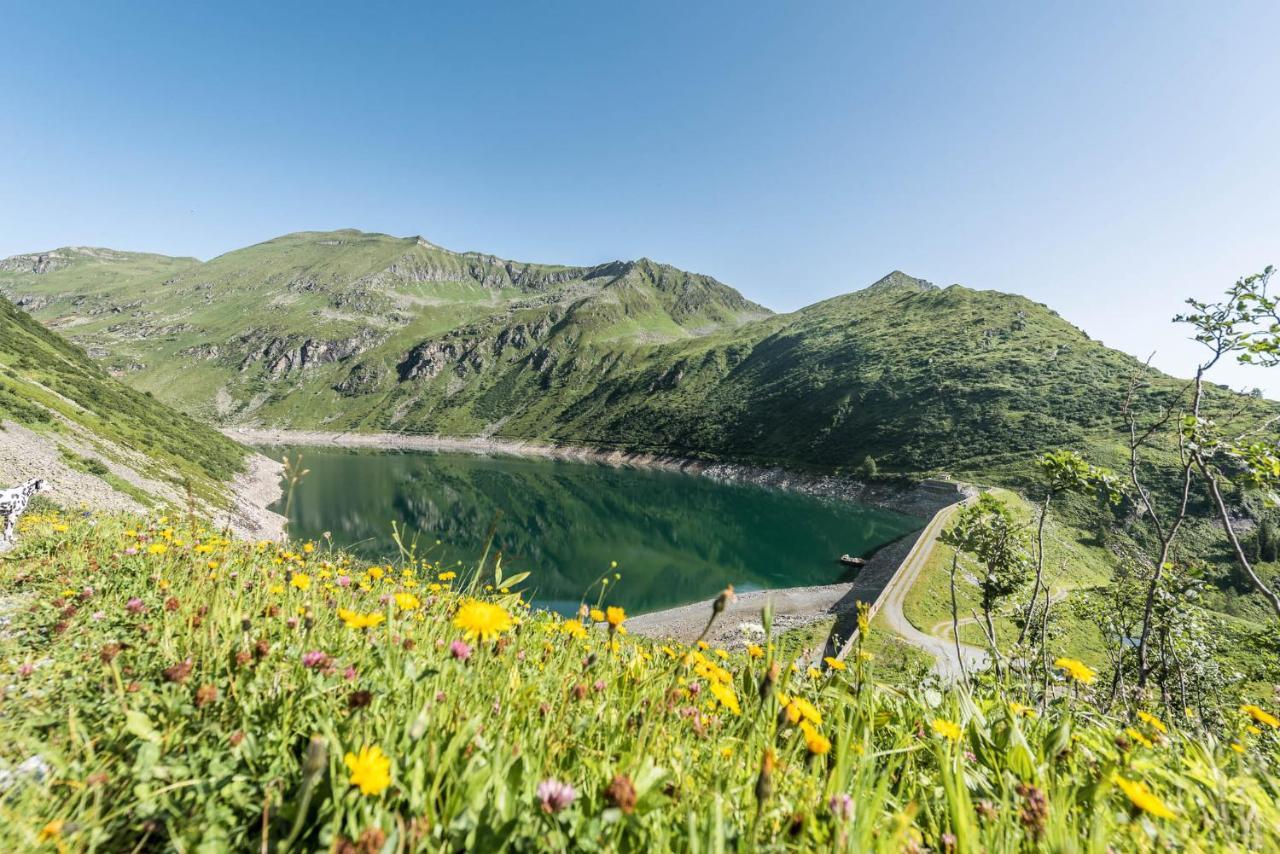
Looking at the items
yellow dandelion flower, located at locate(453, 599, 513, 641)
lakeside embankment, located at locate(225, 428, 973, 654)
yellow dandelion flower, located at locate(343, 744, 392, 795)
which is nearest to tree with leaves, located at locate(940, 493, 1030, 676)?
lakeside embankment, located at locate(225, 428, 973, 654)

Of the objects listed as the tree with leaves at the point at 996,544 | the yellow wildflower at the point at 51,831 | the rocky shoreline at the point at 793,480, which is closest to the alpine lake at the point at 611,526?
the rocky shoreline at the point at 793,480

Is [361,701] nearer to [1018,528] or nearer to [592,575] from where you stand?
[1018,528]

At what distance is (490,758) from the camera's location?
163cm

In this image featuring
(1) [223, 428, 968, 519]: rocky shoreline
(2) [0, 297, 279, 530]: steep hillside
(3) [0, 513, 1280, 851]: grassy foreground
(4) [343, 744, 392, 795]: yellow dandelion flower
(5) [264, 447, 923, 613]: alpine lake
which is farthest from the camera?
(1) [223, 428, 968, 519]: rocky shoreline

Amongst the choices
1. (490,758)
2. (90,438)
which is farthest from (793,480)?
(490,758)

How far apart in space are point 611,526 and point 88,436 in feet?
189

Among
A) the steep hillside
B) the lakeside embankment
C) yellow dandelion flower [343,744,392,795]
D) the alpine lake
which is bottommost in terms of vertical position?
the alpine lake

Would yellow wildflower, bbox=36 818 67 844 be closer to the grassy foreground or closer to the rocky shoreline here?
the grassy foreground

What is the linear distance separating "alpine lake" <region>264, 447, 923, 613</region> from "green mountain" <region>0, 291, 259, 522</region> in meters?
10.2

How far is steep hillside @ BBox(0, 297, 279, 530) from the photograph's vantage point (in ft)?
94.6

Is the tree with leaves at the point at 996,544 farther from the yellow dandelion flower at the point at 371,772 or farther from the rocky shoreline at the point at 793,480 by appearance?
the rocky shoreline at the point at 793,480

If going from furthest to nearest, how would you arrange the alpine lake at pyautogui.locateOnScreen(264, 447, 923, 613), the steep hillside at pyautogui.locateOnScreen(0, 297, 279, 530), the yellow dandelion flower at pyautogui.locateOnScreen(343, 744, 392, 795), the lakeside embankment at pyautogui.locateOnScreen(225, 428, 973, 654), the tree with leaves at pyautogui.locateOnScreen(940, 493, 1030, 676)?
the alpine lake at pyautogui.locateOnScreen(264, 447, 923, 613) < the lakeside embankment at pyautogui.locateOnScreen(225, 428, 973, 654) < the steep hillside at pyautogui.locateOnScreen(0, 297, 279, 530) < the tree with leaves at pyautogui.locateOnScreen(940, 493, 1030, 676) < the yellow dandelion flower at pyautogui.locateOnScreen(343, 744, 392, 795)

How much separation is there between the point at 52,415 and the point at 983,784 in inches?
2141

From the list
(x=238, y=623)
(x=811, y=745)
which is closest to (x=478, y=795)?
(x=811, y=745)
